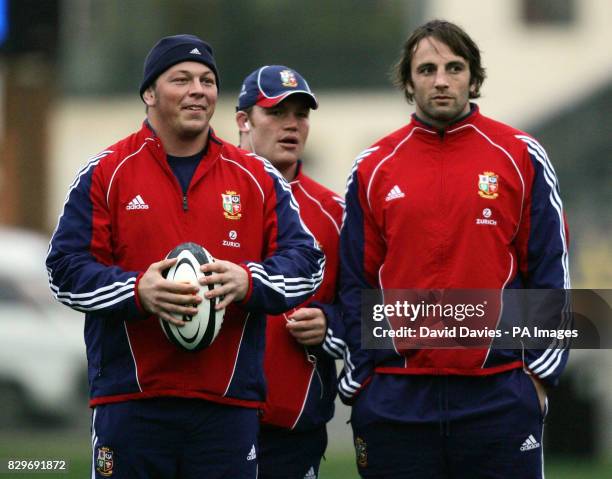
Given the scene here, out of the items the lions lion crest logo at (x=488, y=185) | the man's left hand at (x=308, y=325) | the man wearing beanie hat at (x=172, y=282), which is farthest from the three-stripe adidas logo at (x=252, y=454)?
the lions lion crest logo at (x=488, y=185)

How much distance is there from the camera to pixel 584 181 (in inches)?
779

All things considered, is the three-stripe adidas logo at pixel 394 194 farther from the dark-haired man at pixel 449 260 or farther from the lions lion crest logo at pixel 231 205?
the lions lion crest logo at pixel 231 205

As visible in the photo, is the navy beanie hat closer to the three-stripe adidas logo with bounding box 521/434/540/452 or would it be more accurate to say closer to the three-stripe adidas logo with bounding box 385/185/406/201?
the three-stripe adidas logo with bounding box 385/185/406/201

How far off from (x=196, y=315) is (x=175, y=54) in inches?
41.7

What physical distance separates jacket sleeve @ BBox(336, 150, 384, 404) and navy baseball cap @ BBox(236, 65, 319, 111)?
1.72 ft

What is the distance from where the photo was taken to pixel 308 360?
5.71 meters

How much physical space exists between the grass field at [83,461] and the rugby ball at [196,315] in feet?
11.3

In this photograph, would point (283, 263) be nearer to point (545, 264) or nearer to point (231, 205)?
point (231, 205)

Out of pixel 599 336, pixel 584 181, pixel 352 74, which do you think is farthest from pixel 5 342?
pixel 352 74

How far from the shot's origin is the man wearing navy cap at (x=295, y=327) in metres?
5.62

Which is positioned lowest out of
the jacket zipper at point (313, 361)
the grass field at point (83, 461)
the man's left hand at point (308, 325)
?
the grass field at point (83, 461)

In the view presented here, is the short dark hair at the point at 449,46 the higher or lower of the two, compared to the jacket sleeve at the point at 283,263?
higher

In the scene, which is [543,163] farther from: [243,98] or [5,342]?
[5,342]

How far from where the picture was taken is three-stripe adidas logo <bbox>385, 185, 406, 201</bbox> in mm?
5312
